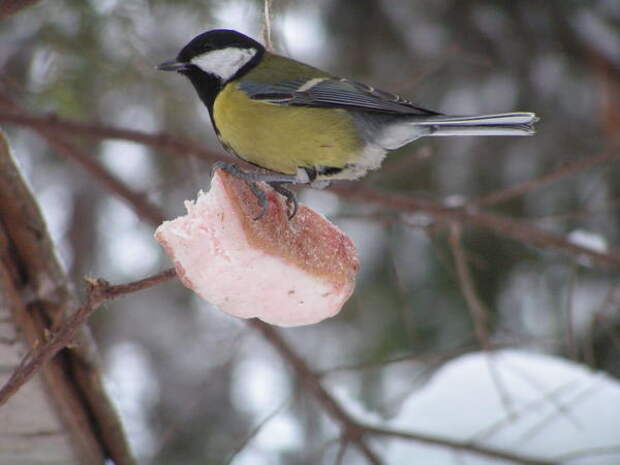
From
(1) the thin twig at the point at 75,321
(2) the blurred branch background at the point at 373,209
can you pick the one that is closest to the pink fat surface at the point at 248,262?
(1) the thin twig at the point at 75,321

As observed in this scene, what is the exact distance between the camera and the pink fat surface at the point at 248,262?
4.92ft

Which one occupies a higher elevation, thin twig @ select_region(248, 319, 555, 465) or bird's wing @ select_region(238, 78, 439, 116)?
bird's wing @ select_region(238, 78, 439, 116)

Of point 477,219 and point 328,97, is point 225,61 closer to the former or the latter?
point 328,97

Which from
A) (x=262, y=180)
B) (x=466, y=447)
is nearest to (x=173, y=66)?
(x=262, y=180)

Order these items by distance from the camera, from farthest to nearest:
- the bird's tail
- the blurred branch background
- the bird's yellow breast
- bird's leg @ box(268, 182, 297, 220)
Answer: the blurred branch background, the bird's yellow breast, the bird's tail, bird's leg @ box(268, 182, 297, 220)

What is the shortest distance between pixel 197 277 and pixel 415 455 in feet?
5.15

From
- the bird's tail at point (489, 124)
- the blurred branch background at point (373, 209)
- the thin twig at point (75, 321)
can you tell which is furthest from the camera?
the blurred branch background at point (373, 209)

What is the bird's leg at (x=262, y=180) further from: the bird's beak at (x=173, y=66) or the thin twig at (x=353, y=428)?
the thin twig at (x=353, y=428)

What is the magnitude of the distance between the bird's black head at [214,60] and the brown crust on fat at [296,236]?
566mm

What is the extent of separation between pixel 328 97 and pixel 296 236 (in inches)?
26.6

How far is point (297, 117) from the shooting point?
221 centimetres

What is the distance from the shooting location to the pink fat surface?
1499 millimetres

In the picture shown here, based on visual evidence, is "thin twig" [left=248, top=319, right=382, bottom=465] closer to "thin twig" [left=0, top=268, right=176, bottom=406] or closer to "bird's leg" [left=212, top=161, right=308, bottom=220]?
"bird's leg" [left=212, top=161, right=308, bottom=220]

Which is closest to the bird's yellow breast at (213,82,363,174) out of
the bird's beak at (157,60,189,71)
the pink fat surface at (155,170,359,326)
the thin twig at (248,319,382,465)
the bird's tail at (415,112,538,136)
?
the bird's beak at (157,60,189,71)
